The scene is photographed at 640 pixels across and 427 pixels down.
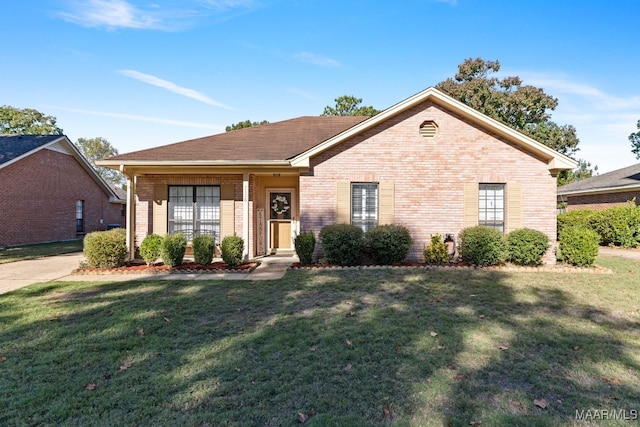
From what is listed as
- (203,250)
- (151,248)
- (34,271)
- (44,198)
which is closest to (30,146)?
(44,198)

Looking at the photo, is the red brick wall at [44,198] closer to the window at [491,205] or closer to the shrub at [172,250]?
the shrub at [172,250]

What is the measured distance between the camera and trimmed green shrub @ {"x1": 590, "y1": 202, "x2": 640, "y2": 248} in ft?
50.9

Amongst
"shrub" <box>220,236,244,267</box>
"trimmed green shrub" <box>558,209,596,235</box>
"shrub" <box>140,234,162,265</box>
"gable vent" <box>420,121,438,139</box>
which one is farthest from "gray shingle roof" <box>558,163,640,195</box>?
"shrub" <box>140,234,162,265</box>

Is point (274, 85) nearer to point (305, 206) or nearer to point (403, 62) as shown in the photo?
point (403, 62)

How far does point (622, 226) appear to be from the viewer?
1562cm

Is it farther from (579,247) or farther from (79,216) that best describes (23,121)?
(579,247)

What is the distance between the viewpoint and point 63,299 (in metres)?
6.62

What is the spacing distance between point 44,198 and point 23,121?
30.5 metres

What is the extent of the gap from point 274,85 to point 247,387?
15186 millimetres

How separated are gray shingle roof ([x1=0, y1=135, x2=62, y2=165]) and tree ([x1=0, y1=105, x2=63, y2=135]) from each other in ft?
86.0

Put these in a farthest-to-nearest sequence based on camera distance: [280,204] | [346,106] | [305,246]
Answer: [346,106], [280,204], [305,246]

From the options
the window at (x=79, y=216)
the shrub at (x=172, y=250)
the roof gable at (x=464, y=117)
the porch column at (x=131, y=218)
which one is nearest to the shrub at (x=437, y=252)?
the roof gable at (x=464, y=117)

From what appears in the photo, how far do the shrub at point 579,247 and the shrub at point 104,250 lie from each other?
496 inches

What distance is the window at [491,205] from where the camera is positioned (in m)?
10.7
